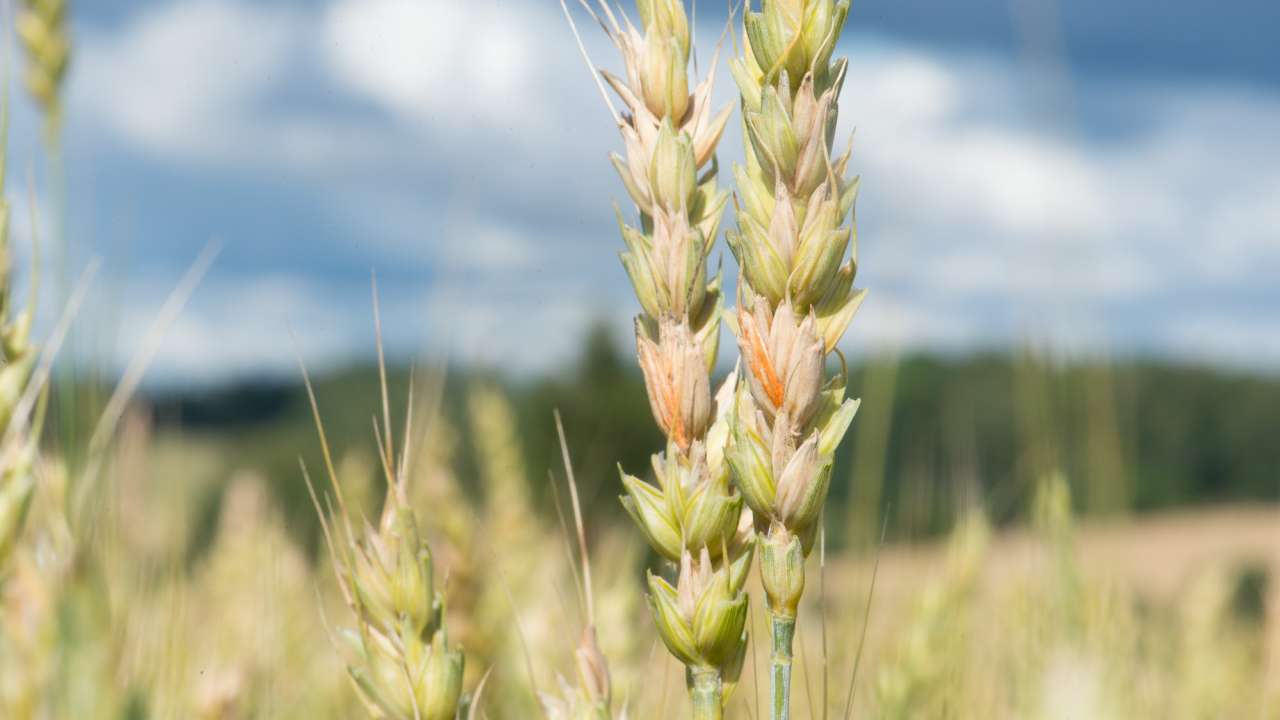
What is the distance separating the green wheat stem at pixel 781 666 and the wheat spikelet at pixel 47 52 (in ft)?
3.55

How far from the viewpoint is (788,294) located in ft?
1.90

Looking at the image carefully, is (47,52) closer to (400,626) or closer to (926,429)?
(400,626)

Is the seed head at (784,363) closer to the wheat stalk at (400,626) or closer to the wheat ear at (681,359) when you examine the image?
the wheat ear at (681,359)

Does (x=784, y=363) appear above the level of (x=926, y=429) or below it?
above

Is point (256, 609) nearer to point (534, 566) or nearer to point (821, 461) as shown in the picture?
point (534, 566)

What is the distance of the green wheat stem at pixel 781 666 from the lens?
55 centimetres

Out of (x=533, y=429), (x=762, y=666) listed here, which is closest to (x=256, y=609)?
(x=762, y=666)

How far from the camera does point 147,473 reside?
1533 millimetres

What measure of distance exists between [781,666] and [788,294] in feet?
0.65

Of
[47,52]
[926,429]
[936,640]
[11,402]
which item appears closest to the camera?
[11,402]

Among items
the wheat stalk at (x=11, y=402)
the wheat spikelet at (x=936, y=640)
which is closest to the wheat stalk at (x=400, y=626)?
the wheat stalk at (x=11, y=402)

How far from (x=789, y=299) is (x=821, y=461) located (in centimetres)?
9

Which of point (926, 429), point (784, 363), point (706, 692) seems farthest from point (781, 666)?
point (926, 429)

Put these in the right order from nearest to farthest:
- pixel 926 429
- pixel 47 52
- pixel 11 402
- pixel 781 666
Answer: pixel 781 666 < pixel 11 402 < pixel 47 52 < pixel 926 429
